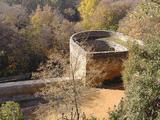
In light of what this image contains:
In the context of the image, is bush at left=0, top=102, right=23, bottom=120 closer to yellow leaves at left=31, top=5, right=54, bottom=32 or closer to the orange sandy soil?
the orange sandy soil

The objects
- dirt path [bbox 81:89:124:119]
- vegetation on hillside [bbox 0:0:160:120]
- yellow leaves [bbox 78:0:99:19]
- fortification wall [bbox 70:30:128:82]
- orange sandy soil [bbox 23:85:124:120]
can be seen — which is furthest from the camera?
yellow leaves [bbox 78:0:99:19]

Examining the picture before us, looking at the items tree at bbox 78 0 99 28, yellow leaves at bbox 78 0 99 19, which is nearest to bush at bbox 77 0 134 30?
Result: tree at bbox 78 0 99 28

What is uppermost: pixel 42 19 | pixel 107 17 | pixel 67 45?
pixel 42 19

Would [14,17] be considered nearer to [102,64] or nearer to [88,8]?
[88,8]

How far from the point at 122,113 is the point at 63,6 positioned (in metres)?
26.3

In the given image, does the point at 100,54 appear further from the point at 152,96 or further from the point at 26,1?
the point at 26,1

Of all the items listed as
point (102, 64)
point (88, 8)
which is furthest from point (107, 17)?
point (102, 64)

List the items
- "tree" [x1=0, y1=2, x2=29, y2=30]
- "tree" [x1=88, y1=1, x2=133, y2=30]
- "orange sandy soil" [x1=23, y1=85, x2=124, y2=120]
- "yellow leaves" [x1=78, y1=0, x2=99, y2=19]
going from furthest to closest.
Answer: "yellow leaves" [x1=78, y1=0, x2=99, y2=19]
"tree" [x1=88, y1=1, x2=133, y2=30]
"tree" [x1=0, y1=2, x2=29, y2=30]
"orange sandy soil" [x1=23, y1=85, x2=124, y2=120]

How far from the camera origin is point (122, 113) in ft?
33.0

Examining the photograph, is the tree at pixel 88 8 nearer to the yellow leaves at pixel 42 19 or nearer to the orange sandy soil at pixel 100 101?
the yellow leaves at pixel 42 19

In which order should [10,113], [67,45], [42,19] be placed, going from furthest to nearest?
1. [42,19]
2. [67,45]
3. [10,113]

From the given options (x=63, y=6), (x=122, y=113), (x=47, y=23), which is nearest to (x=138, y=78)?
(x=122, y=113)

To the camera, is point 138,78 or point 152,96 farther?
point 138,78

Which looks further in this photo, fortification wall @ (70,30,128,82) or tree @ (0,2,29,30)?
tree @ (0,2,29,30)
